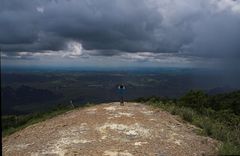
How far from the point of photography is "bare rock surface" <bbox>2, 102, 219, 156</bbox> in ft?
50.0

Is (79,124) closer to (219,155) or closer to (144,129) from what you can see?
(144,129)

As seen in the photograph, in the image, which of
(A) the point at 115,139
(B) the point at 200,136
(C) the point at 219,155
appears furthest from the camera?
(B) the point at 200,136

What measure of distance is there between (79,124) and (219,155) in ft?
26.0

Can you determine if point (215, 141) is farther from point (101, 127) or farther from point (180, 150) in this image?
point (101, 127)

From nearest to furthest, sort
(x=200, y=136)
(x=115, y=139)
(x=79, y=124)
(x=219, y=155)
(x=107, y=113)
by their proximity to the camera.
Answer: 1. (x=219, y=155)
2. (x=115, y=139)
3. (x=200, y=136)
4. (x=79, y=124)
5. (x=107, y=113)

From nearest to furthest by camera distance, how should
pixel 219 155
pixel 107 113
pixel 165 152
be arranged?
1. pixel 219 155
2. pixel 165 152
3. pixel 107 113

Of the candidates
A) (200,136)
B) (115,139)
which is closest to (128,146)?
(115,139)

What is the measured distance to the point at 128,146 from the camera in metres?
15.5

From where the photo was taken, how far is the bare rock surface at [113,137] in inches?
600

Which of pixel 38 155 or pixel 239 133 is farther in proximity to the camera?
pixel 239 133

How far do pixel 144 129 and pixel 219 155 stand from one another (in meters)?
5.30

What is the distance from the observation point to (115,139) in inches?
651

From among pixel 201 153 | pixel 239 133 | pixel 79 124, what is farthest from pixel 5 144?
pixel 239 133

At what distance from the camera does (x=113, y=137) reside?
16.9m
